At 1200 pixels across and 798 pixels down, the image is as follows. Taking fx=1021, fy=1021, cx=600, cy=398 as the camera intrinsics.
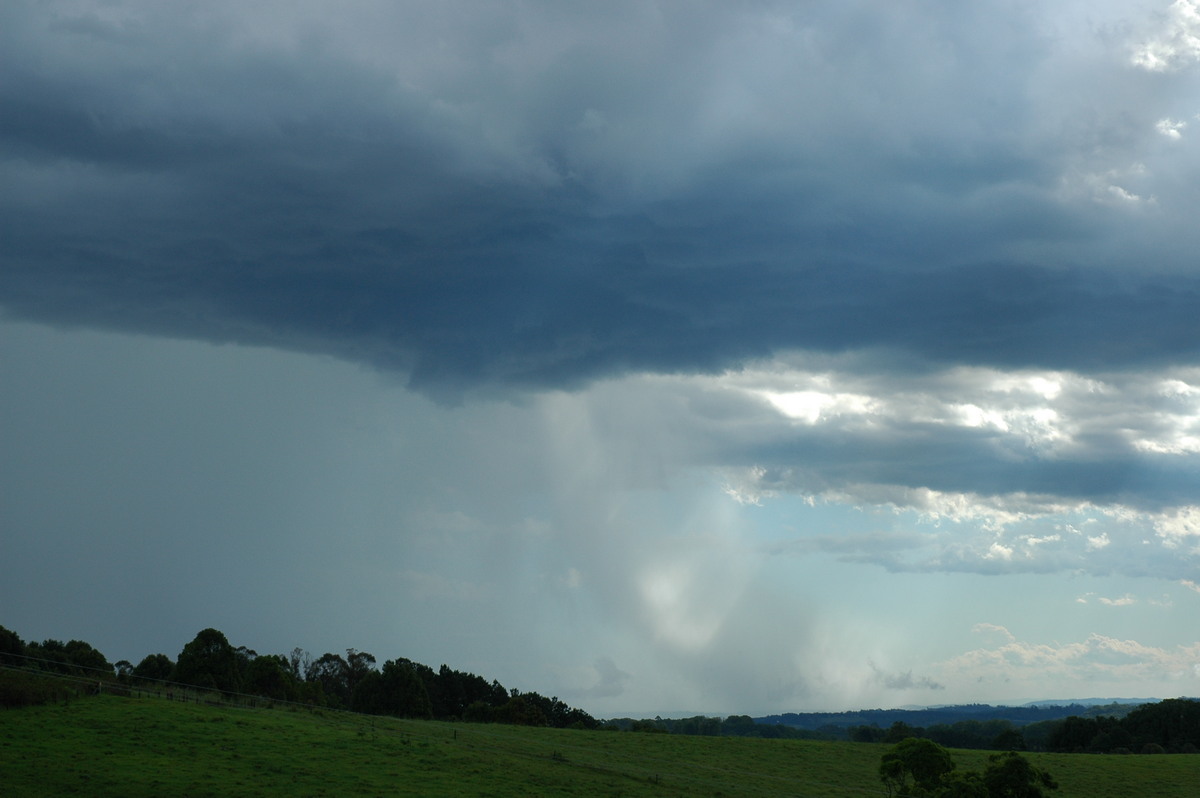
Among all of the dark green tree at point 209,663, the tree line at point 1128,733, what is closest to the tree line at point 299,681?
the dark green tree at point 209,663

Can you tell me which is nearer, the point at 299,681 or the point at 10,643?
the point at 10,643

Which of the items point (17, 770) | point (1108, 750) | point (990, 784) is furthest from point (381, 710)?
point (1108, 750)

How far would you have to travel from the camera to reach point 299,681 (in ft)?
468

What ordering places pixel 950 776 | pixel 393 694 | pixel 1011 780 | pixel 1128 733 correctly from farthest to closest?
pixel 1128 733 → pixel 393 694 → pixel 950 776 → pixel 1011 780

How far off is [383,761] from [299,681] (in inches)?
2732

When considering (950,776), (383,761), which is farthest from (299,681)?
(950,776)

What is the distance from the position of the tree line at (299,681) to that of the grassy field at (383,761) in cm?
1692

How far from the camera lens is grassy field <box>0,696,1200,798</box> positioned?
2660 inches

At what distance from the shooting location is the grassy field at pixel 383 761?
222 feet

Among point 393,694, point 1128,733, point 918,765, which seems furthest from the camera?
point 1128,733

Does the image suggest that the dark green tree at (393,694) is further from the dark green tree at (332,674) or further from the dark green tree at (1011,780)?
the dark green tree at (1011,780)

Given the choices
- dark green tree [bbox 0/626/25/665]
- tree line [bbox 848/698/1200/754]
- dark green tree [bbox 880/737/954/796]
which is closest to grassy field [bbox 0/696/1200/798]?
dark green tree [bbox 880/737/954/796]

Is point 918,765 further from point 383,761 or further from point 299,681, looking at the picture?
point 299,681

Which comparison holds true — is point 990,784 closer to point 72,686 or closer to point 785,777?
point 785,777
